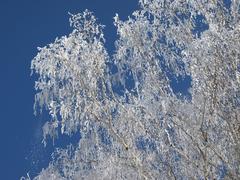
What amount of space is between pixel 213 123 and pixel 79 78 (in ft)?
8.29

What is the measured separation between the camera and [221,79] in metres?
9.80

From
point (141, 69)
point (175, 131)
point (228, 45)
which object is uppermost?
point (141, 69)

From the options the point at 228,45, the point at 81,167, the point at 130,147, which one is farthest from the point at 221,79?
the point at 81,167

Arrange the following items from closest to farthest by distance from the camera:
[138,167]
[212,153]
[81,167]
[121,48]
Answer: [138,167] → [212,153] → [121,48] → [81,167]

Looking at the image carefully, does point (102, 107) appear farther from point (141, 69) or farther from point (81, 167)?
point (81, 167)

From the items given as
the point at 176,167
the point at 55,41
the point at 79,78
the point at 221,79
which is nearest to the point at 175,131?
the point at 176,167

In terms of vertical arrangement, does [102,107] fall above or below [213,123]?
above

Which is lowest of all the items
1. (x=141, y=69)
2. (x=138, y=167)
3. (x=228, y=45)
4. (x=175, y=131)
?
(x=138, y=167)

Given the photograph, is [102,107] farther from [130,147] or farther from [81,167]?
[81,167]

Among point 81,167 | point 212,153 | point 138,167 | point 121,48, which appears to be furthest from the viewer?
point 81,167

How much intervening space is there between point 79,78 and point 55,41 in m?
0.85

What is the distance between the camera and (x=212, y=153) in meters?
10.1

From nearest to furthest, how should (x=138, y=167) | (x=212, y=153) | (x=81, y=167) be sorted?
(x=138, y=167) → (x=212, y=153) → (x=81, y=167)

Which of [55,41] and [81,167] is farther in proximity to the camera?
[81,167]
